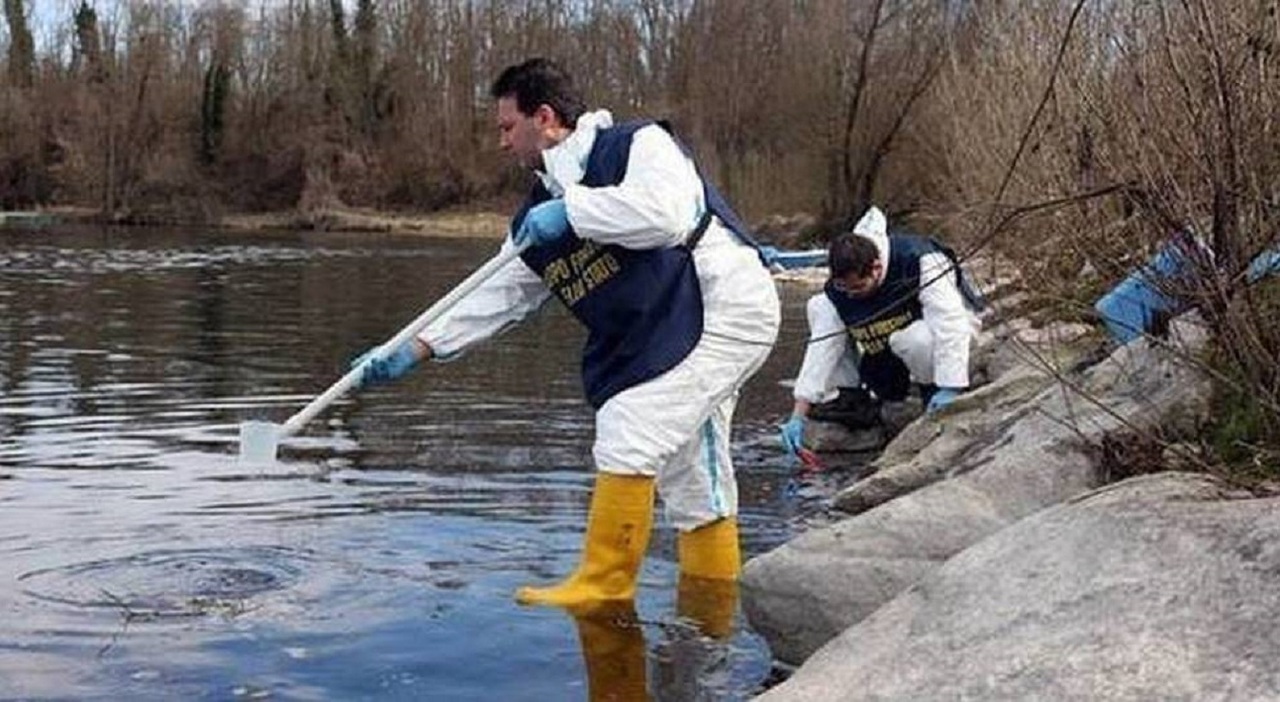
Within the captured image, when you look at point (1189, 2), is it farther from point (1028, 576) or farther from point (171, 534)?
point (171, 534)

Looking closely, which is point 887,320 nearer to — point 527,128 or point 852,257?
point 852,257

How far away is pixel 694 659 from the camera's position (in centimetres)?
542

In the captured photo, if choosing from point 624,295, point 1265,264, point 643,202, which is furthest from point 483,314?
point 1265,264

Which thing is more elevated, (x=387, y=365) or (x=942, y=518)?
Answer: (x=387, y=365)

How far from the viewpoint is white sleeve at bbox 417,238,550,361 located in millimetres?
6527

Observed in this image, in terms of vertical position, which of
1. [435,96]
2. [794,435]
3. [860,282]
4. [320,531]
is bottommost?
[320,531]

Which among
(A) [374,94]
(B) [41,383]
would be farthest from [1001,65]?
(A) [374,94]

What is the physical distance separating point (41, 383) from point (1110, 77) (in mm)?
9869

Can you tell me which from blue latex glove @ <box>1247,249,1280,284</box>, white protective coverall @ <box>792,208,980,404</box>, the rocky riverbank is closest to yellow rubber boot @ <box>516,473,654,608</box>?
the rocky riverbank

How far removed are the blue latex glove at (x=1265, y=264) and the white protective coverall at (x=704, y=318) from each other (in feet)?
6.81

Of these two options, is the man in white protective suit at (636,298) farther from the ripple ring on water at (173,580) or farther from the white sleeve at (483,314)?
the ripple ring on water at (173,580)

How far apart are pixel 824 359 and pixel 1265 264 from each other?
19.1 ft

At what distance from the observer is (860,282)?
939cm

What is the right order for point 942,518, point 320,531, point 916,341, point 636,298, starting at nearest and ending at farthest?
point 942,518, point 636,298, point 320,531, point 916,341
